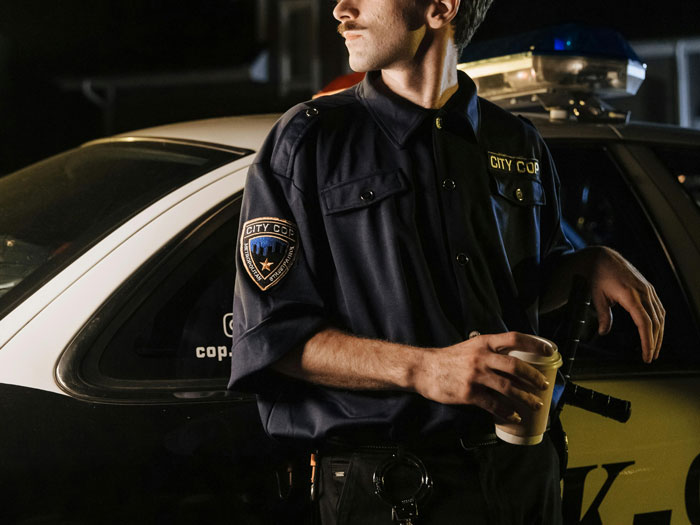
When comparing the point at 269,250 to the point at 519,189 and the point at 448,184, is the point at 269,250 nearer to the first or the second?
the point at 448,184

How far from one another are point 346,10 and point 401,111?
0.18 m

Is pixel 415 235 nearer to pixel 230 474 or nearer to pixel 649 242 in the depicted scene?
pixel 230 474

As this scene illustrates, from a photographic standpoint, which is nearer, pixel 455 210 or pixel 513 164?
pixel 455 210

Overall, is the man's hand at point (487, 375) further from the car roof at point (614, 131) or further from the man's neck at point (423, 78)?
the car roof at point (614, 131)

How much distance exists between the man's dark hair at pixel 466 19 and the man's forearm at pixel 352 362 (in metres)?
0.58

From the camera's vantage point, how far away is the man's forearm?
123 centimetres

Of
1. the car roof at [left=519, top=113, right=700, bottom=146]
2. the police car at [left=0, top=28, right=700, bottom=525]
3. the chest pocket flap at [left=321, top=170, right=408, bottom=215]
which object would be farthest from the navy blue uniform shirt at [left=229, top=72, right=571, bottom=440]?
the car roof at [left=519, top=113, right=700, bottom=146]

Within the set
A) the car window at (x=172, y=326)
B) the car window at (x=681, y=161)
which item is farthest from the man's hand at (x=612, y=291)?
the car window at (x=681, y=161)

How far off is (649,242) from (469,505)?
3.69 feet

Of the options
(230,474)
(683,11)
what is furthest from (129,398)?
(683,11)

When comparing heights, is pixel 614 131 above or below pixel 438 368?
above

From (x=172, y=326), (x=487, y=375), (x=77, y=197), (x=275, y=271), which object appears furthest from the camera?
(x=77, y=197)

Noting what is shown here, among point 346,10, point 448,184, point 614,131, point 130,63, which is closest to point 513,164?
point 448,184

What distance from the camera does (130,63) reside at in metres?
14.1
